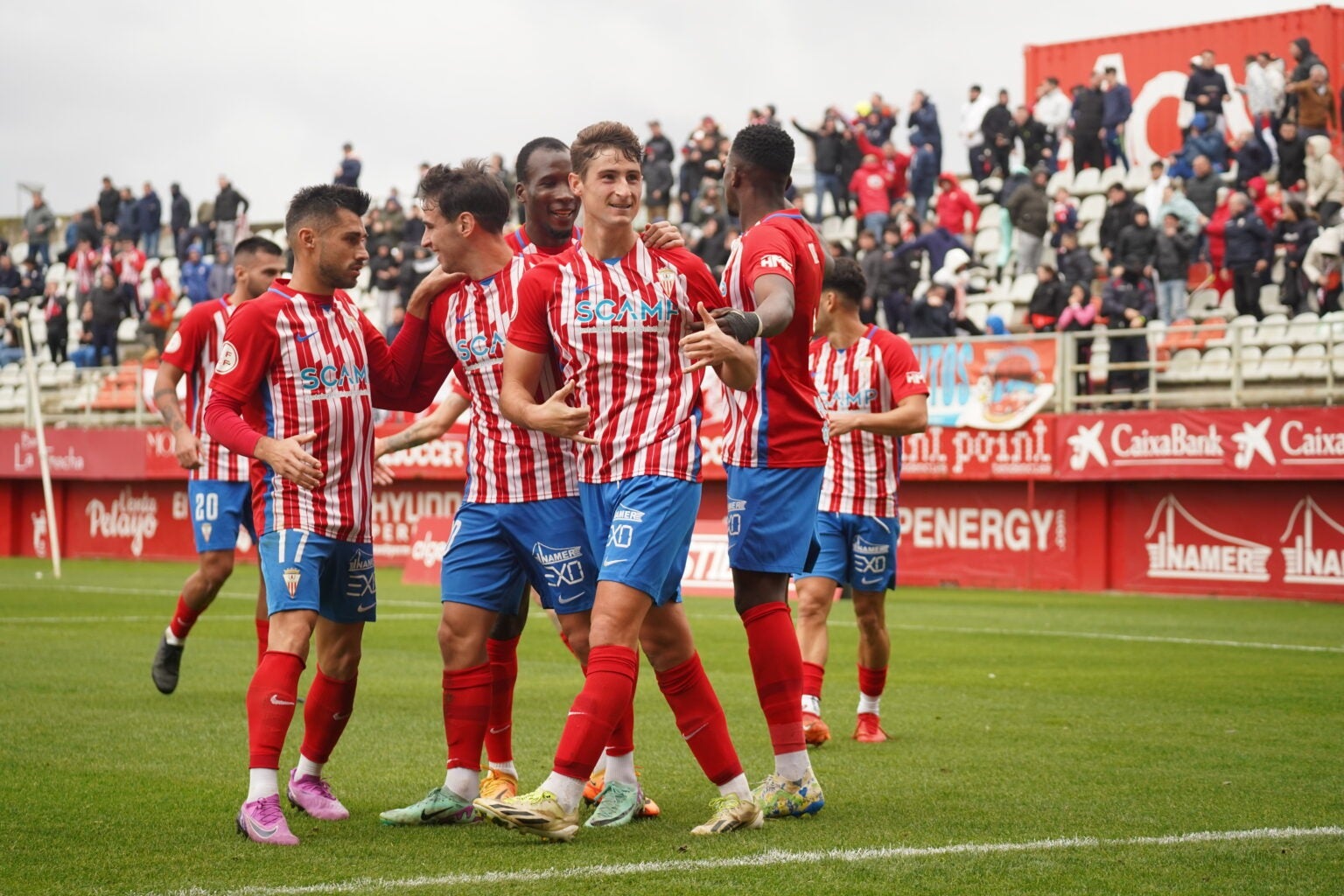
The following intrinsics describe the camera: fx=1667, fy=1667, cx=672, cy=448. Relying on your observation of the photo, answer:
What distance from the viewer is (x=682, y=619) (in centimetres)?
588

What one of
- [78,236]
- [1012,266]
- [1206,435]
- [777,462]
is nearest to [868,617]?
[777,462]

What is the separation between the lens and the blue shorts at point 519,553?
601 centimetres

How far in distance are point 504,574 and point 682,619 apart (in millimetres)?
684

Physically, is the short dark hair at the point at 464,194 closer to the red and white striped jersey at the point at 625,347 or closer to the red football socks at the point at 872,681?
the red and white striped jersey at the point at 625,347

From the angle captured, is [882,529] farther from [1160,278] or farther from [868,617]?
[1160,278]

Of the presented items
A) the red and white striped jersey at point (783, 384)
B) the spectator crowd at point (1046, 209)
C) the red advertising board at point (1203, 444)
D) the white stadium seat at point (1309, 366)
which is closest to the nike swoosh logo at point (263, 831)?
the red and white striped jersey at point (783, 384)

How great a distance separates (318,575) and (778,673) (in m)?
1.71

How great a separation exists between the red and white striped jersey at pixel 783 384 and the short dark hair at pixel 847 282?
2.24m

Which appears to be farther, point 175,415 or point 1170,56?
point 1170,56

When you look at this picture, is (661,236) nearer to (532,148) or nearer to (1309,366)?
(532,148)

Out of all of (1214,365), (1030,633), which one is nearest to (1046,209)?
(1214,365)

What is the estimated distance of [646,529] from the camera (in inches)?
217

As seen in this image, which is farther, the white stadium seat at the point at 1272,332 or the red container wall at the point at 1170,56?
the red container wall at the point at 1170,56

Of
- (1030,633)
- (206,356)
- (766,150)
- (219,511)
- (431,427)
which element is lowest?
(1030,633)
